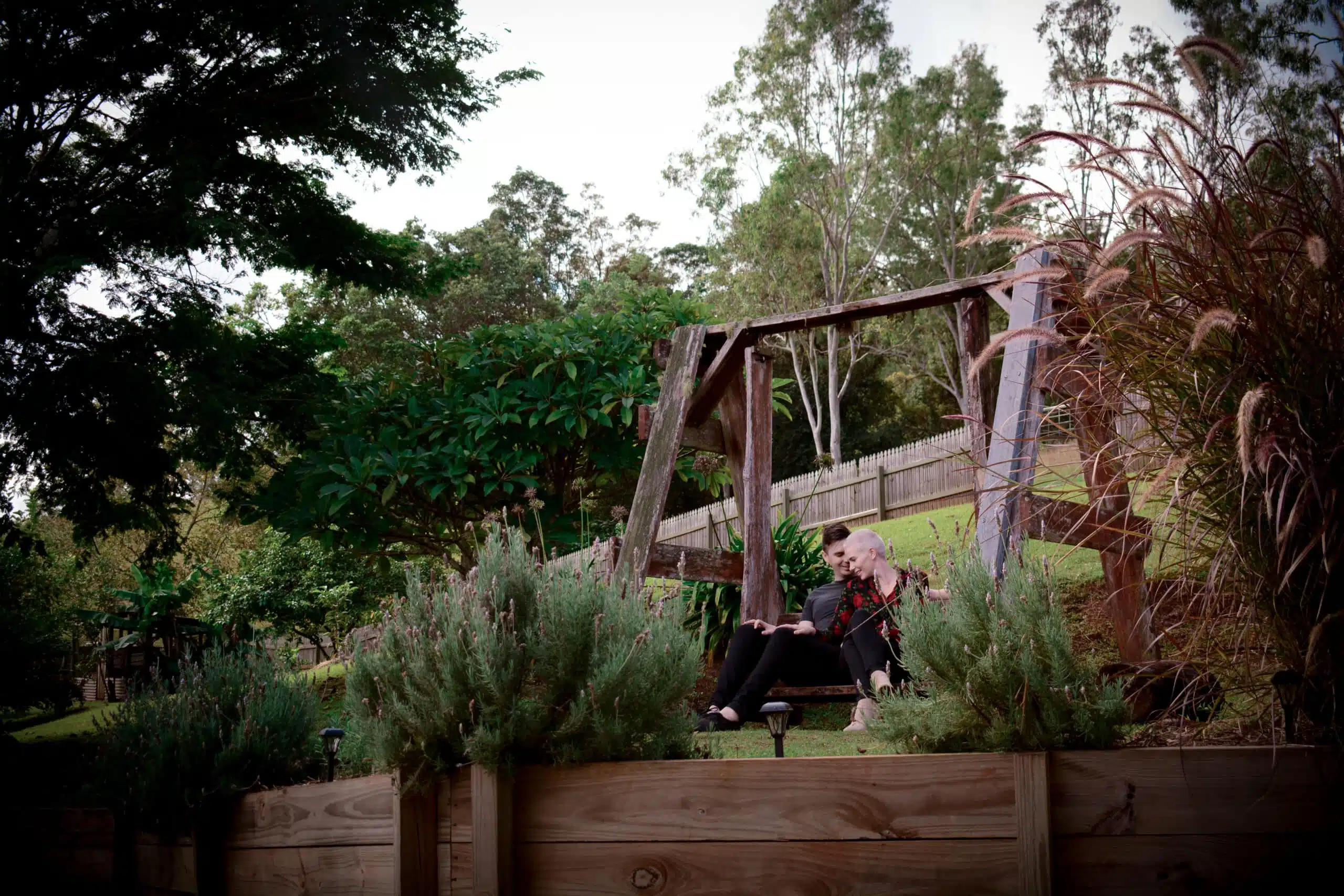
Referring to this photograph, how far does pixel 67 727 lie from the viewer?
10.9 metres

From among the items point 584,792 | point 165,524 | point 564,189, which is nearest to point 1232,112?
point 584,792

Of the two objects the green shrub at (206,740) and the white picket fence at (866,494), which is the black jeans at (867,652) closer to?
the green shrub at (206,740)

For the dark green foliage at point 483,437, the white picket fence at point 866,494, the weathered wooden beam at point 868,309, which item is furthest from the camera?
the white picket fence at point 866,494

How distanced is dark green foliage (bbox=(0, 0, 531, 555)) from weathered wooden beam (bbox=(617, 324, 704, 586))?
343 centimetres

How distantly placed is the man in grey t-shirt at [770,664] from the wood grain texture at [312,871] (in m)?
1.74

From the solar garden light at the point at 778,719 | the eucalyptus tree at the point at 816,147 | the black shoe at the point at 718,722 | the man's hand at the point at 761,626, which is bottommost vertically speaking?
the black shoe at the point at 718,722

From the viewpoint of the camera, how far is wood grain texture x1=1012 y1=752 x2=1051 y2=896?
2.46 meters

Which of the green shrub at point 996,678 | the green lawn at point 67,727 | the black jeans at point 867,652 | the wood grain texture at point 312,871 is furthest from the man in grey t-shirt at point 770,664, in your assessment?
the green lawn at point 67,727

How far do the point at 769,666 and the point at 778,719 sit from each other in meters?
1.77

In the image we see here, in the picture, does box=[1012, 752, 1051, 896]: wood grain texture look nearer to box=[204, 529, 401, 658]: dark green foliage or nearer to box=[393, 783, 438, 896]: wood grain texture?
box=[393, 783, 438, 896]: wood grain texture

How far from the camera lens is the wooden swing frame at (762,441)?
13.7 ft

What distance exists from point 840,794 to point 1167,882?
29.6 inches

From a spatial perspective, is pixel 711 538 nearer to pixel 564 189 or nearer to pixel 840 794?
pixel 840 794

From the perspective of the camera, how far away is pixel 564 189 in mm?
36062
